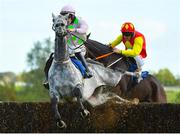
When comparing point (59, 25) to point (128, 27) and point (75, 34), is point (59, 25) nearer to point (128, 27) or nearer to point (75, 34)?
point (75, 34)

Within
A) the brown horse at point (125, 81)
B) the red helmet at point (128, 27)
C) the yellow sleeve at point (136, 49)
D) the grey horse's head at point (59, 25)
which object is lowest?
the brown horse at point (125, 81)

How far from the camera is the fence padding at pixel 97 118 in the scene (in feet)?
50.1

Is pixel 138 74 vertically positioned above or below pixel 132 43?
below

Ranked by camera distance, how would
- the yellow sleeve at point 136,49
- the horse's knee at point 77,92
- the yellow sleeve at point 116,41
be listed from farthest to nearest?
the yellow sleeve at point 116,41
the yellow sleeve at point 136,49
the horse's knee at point 77,92

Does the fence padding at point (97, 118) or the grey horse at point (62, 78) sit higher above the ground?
the grey horse at point (62, 78)

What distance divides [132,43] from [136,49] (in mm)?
267

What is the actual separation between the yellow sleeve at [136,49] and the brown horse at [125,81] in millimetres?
275

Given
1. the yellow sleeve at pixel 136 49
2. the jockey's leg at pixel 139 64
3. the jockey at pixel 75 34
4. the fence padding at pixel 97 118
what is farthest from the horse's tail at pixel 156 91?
the jockey at pixel 75 34

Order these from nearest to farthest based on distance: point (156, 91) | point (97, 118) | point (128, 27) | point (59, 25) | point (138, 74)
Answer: point (59, 25) → point (97, 118) → point (128, 27) → point (138, 74) → point (156, 91)

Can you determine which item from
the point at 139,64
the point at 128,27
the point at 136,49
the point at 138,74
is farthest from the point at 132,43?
the point at 138,74

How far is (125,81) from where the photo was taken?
16203 mm

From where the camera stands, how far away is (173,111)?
15.2 meters

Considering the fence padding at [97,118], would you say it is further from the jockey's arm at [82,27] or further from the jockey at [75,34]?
the jockey's arm at [82,27]

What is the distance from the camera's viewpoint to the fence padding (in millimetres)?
15273
